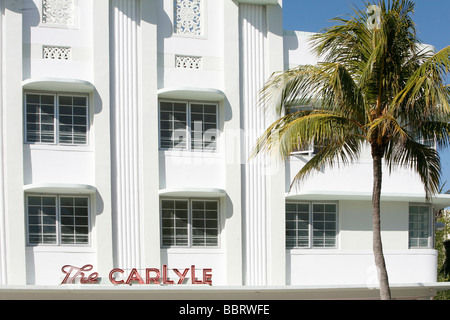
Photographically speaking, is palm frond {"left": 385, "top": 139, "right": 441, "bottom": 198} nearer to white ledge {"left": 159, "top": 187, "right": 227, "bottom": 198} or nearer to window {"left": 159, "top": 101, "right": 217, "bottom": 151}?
white ledge {"left": 159, "top": 187, "right": 227, "bottom": 198}

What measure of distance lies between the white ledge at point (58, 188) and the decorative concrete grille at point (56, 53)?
3440 millimetres

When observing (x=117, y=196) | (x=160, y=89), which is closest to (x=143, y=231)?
(x=117, y=196)

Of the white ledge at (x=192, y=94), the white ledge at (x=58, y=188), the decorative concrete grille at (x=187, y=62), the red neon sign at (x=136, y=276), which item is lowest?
the red neon sign at (x=136, y=276)

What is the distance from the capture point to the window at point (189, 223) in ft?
69.9

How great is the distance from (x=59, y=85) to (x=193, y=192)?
178 inches

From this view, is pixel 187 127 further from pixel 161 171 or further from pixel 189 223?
pixel 189 223

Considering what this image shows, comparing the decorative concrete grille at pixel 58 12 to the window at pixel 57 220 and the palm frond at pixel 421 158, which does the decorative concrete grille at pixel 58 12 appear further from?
the palm frond at pixel 421 158

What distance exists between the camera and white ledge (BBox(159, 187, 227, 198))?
20781mm

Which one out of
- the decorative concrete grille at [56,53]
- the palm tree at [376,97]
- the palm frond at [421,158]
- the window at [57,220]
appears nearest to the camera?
the palm tree at [376,97]

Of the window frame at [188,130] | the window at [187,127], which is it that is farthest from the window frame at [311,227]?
the window at [187,127]

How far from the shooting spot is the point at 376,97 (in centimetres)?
1809

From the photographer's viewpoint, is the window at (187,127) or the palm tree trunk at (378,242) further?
the window at (187,127)

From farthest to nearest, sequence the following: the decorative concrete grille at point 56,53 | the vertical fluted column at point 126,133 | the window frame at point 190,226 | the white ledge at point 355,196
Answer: the white ledge at point 355,196, the window frame at point 190,226, the vertical fluted column at point 126,133, the decorative concrete grille at point 56,53

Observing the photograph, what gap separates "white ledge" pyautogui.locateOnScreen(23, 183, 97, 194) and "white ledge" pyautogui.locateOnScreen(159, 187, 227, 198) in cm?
200
